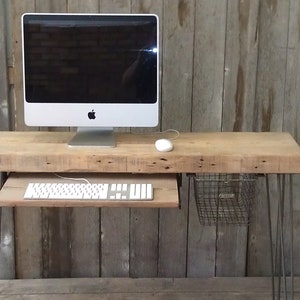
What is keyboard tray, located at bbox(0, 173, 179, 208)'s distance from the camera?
1.80 meters

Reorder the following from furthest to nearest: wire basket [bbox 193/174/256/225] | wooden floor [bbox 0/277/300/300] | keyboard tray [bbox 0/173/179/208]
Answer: wooden floor [bbox 0/277/300/300], wire basket [bbox 193/174/256/225], keyboard tray [bbox 0/173/179/208]

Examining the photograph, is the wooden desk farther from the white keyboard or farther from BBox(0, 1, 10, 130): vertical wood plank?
BBox(0, 1, 10, 130): vertical wood plank

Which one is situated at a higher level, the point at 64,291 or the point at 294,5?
the point at 294,5

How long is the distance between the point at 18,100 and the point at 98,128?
21.2 inches

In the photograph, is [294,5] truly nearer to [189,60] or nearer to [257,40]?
[257,40]

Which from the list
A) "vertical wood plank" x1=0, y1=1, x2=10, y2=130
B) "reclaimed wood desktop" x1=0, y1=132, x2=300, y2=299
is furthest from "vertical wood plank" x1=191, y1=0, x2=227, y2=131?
"vertical wood plank" x1=0, y1=1, x2=10, y2=130

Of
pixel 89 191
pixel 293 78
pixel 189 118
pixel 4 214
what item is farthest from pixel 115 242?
pixel 293 78

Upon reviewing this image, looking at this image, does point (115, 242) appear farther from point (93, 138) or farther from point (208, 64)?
point (208, 64)

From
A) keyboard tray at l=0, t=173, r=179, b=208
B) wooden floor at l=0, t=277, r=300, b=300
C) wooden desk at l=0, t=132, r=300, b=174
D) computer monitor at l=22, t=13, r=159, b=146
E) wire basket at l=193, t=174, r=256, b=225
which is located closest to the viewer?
keyboard tray at l=0, t=173, r=179, b=208

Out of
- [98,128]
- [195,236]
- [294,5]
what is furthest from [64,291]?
[294,5]

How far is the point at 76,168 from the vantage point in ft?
6.41

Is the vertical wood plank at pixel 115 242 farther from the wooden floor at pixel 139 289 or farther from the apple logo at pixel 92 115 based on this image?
the apple logo at pixel 92 115

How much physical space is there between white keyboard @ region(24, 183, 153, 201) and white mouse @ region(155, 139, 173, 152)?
154mm

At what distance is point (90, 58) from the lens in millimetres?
2072
